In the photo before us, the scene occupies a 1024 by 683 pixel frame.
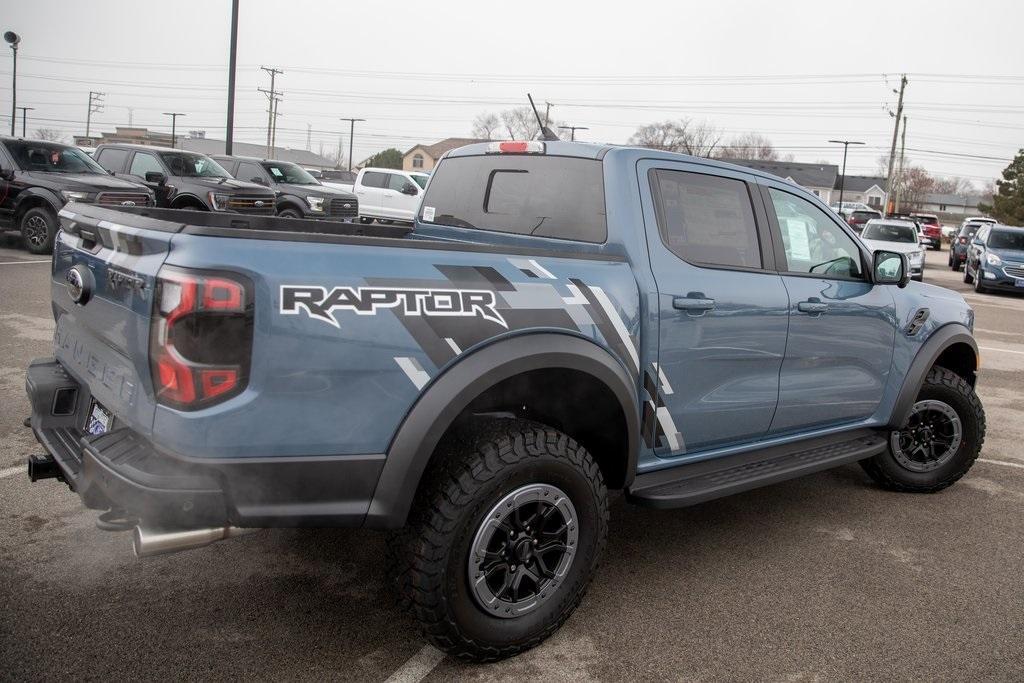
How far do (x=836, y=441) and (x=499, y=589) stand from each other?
2.32 m

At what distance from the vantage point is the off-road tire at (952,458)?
497cm

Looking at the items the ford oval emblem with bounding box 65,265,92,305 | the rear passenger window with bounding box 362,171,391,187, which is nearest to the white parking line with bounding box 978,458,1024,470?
the ford oval emblem with bounding box 65,265,92,305

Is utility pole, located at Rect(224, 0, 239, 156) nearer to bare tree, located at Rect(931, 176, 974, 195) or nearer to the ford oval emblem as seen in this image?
the ford oval emblem

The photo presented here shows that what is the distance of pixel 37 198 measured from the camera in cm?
1346

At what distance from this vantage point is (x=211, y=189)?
1616 centimetres

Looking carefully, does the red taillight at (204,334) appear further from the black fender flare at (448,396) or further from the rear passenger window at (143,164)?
the rear passenger window at (143,164)

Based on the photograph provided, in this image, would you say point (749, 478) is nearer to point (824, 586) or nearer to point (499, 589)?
point (824, 586)

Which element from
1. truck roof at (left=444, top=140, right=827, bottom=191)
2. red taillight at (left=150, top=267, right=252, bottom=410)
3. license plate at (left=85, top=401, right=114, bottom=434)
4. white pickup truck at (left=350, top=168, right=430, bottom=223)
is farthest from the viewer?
white pickup truck at (left=350, top=168, right=430, bottom=223)

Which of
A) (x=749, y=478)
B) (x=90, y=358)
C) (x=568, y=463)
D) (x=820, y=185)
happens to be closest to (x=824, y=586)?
(x=749, y=478)

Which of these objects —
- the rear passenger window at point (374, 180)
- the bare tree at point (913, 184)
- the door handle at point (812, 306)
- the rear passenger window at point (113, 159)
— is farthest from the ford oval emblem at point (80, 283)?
the bare tree at point (913, 184)

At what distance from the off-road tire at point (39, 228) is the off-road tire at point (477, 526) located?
41.7 feet

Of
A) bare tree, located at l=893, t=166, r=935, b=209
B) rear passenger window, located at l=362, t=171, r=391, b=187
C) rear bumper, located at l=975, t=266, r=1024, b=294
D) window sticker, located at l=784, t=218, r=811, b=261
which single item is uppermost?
bare tree, located at l=893, t=166, r=935, b=209

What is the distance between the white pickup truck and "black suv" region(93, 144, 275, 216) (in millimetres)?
6004

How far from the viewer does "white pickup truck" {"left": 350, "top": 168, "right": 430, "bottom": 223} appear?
2322 centimetres
